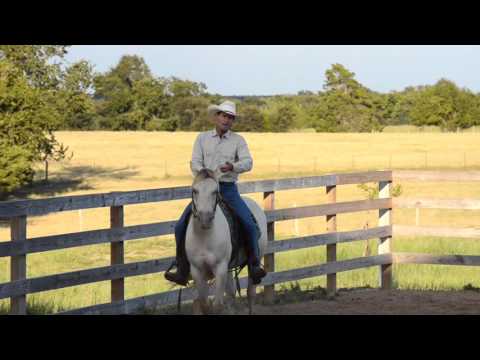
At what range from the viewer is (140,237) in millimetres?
8672

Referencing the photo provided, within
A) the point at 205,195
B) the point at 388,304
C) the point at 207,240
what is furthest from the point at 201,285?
the point at 388,304

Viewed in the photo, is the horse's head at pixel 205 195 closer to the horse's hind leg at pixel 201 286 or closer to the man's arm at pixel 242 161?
the man's arm at pixel 242 161

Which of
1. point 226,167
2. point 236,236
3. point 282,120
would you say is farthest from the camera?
point 282,120

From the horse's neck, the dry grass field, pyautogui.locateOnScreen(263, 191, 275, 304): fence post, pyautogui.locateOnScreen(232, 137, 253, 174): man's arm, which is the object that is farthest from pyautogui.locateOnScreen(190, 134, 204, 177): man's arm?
the dry grass field

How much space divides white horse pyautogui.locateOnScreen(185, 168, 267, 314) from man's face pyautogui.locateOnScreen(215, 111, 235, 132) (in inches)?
17.4

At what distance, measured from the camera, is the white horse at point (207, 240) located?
7230mm

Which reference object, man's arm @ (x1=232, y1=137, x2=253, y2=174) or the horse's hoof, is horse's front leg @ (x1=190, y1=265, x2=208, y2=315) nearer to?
the horse's hoof

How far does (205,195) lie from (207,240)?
1.66ft

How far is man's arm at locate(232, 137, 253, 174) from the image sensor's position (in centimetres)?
762

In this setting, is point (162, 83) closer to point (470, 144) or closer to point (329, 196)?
point (470, 144)

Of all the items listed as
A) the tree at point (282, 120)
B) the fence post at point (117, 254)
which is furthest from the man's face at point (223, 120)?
the tree at point (282, 120)

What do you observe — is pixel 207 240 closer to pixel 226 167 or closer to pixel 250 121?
pixel 226 167

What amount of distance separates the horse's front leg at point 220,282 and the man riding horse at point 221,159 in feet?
1.09
